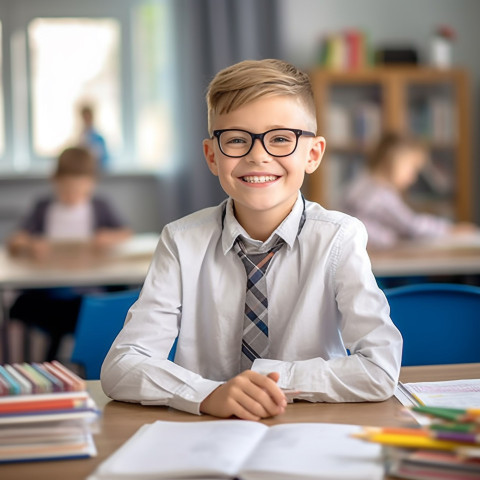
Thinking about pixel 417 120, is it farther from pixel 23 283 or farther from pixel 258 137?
pixel 258 137

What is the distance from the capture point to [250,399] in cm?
112

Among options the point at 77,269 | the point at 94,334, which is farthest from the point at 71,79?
the point at 94,334

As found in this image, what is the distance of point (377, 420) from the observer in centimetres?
112

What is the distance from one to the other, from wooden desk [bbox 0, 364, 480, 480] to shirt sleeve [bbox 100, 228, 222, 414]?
0.08ft

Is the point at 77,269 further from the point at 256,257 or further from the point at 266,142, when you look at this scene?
the point at 266,142

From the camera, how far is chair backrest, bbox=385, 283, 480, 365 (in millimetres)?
1718

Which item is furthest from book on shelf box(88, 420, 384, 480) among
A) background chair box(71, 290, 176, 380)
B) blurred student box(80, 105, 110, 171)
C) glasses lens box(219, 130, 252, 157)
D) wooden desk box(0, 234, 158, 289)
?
blurred student box(80, 105, 110, 171)

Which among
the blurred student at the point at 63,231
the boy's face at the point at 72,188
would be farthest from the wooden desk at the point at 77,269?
the boy's face at the point at 72,188

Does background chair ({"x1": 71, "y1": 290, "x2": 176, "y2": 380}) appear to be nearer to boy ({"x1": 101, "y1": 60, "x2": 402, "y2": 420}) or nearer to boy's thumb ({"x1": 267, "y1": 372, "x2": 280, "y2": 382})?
boy ({"x1": 101, "y1": 60, "x2": 402, "y2": 420})

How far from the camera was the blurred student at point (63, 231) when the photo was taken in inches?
129

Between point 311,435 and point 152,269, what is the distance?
0.52 metres

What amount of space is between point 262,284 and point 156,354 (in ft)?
0.73

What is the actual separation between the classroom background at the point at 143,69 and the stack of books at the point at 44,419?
5.08 metres

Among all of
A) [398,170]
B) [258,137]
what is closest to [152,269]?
[258,137]
